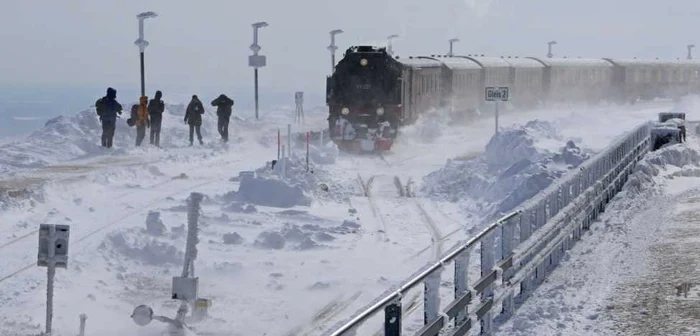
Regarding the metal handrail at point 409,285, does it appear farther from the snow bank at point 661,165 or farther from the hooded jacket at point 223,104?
the hooded jacket at point 223,104

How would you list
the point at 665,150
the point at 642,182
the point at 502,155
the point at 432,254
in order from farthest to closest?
the point at 502,155
the point at 665,150
the point at 642,182
the point at 432,254

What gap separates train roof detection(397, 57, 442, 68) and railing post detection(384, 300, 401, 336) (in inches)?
1264

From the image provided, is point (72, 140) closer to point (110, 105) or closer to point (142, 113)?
point (142, 113)

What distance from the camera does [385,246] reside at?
19.0m

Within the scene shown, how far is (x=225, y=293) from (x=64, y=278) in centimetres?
216

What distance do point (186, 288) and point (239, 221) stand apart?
761cm

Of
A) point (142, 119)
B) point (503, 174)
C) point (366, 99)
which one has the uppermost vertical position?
point (366, 99)

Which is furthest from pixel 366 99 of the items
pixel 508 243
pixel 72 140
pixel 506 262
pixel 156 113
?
pixel 506 262

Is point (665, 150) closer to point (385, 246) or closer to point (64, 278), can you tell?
point (385, 246)

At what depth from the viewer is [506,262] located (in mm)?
11008

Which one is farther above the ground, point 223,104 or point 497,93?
point 497,93

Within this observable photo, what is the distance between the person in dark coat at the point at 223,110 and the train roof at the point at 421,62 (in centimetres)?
605

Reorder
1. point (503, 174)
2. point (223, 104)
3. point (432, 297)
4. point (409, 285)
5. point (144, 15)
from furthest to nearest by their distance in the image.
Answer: point (144, 15) → point (223, 104) → point (503, 174) → point (432, 297) → point (409, 285)

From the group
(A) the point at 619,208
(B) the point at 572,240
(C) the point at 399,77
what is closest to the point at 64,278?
(B) the point at 572,240
